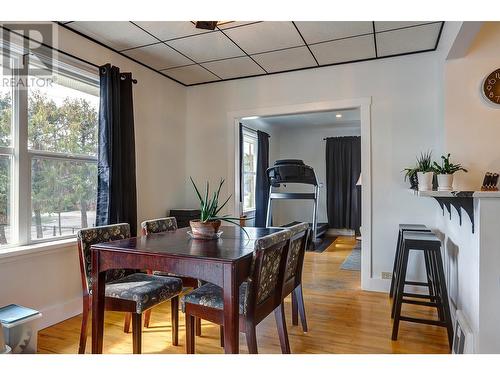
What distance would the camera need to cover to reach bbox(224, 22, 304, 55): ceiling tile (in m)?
2.88

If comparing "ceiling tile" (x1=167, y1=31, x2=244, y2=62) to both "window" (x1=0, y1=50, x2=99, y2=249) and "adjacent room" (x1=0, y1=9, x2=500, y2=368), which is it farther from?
"window" (x1=0, y1=50, x2=99, y2=249)

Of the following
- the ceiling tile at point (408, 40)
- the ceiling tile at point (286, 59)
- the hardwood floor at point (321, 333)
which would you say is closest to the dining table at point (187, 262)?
the hardwood floor at point (321, 333)

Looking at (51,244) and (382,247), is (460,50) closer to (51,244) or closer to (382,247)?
(382,247)

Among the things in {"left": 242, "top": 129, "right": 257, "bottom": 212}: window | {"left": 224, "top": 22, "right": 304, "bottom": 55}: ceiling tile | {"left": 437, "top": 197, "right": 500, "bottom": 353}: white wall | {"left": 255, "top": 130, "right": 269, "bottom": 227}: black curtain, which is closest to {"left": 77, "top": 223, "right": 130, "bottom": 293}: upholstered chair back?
{"left": 224, "top": 22, "right": 304, "bottom": 55}: ceiling tile

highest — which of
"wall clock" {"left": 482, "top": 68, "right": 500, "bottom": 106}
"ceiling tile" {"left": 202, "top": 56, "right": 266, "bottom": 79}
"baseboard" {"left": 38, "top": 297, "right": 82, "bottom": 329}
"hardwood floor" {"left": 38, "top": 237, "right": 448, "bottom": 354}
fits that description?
"ceiling tile" {"left": 202, "top": 56, "right": 266, "bottom": 79}

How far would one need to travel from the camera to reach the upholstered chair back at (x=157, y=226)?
8.81 feet

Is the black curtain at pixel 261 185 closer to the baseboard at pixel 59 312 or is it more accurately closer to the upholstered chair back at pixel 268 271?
the baseboard at pixel 59 312

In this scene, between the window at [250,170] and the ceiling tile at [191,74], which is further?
the window at [250,170]

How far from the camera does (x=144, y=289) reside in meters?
2.14

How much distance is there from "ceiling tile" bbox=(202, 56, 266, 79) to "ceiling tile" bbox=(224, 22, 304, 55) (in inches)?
10.9

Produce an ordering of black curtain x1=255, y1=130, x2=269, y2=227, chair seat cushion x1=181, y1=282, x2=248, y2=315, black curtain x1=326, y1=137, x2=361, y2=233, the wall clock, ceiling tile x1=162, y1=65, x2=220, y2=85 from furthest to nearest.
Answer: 1. black curtain x1=326, y1=137, x2=361, y2=233
2. black curtain x1=255, y1=130, x2=269, y2=227
3. ceiling tile x1=162, y1=65, x2=220, y2=85
4. the wall clock
5. chair seat cushion x1=181, y1=282, x2=248, y2=315

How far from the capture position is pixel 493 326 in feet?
6.17

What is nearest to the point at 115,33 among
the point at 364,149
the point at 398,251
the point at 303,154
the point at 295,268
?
the point at 295,268

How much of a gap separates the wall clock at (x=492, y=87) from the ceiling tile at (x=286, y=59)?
1.60m
